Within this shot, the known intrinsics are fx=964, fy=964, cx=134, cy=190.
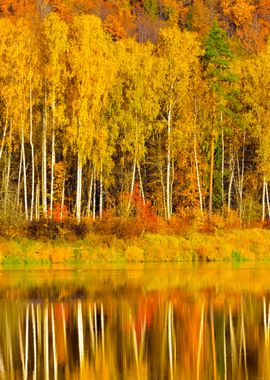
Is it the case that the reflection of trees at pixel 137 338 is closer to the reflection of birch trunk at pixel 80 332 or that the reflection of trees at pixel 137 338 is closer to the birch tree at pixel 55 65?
the reflection of birch trunk at pixel 80 332

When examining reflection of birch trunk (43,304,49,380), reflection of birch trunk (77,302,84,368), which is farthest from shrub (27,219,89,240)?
reflection of birch trunk (43,304,49,380)

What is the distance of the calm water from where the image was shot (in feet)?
55.8

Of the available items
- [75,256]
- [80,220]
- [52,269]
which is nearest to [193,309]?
[52,269]

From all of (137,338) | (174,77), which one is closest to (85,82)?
(174,77)

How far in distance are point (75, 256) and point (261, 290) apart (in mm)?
11572

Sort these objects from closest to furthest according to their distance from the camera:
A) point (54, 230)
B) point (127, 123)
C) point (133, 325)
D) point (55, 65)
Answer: point (133, 325) < point (54, 230) < point (55, 65) < point (127, 123)

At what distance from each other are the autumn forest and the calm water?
1148cm

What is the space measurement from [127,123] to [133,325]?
29.3 metres

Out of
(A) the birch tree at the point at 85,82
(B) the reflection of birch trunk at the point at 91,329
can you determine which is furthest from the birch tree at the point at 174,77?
(B) the reflection of birch trunk at the point at 91,329

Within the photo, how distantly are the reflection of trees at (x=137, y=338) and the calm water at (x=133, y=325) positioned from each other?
20 mm

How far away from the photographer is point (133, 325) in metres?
22.0

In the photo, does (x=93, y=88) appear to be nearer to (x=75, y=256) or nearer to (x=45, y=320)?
(x=75, y=256)

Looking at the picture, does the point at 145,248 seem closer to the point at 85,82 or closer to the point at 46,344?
the point at 85,82

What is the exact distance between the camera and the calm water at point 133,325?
17.0m
